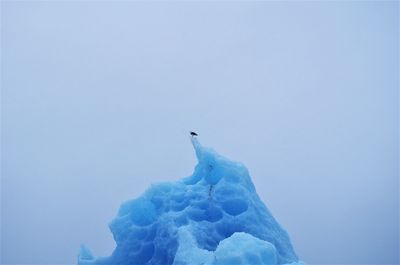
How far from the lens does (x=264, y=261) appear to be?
273 centimetres

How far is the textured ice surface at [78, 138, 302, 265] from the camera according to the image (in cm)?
344

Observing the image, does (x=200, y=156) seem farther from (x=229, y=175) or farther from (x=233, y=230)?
(x=233, y=230)

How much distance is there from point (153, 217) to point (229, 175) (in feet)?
2.26

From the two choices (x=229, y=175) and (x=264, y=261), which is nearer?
(x=264, y=261)

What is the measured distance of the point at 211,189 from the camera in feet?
12.0

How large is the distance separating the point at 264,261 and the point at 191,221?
84 cm

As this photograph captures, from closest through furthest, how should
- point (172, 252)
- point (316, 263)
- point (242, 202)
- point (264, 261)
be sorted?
point (264, 261)
point (172, 252)
point (242, 202)
point (316, 263)

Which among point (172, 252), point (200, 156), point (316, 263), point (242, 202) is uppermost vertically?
point (316, 263)

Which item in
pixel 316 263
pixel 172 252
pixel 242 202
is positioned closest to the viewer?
pixel 172 252

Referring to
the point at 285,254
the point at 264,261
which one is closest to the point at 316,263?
the point at 285,254

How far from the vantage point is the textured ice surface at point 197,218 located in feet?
11.3

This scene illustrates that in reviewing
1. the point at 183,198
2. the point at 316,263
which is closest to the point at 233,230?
the point at 183,198

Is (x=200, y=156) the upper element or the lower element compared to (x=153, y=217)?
upper

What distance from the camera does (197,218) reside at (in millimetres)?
3557
